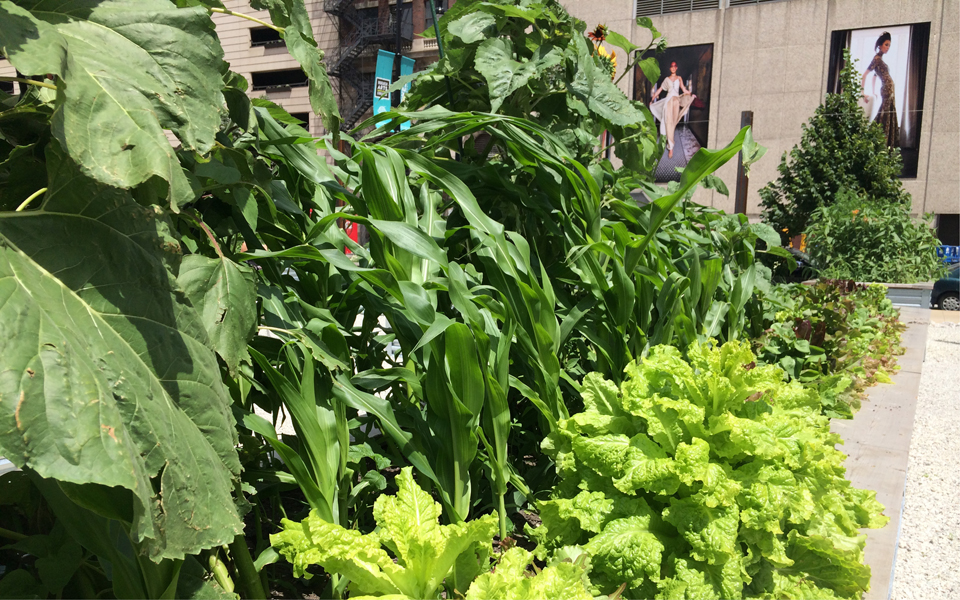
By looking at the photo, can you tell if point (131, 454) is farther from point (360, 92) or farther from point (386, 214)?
point (360, 92)

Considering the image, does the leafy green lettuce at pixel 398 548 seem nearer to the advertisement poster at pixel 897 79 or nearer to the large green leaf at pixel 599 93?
the large green leaf at pixel 599 93

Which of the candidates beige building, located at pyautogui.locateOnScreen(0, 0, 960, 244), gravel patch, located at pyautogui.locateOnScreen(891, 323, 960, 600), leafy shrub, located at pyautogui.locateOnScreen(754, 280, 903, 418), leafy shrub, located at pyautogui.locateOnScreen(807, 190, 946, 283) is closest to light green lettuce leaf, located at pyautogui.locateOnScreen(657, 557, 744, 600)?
gravel patch, located at pyautogui.locateOnScreen(891, 323, 960, 600)

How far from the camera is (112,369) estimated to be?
78 centimetres

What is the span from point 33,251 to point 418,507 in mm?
818

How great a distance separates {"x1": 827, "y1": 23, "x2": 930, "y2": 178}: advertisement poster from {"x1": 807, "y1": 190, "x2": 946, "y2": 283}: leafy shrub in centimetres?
1003

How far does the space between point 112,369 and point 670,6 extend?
96.3ft

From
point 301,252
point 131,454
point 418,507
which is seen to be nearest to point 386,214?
point 301,252

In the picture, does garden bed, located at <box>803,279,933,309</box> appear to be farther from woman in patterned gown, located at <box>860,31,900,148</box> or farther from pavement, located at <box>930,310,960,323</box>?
woman in patterned gown, located at <box>860,31,900,148</box>

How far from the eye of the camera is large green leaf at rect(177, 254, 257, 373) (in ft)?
3.81

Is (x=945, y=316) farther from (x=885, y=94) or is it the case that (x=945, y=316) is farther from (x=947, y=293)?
(x=885, y=94)

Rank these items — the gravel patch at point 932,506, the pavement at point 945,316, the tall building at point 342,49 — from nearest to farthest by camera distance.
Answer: the gravel patch at point 932,506, the pavement at point 945,316, the tall building at point 342,49

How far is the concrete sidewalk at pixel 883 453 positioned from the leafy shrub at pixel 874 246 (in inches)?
404

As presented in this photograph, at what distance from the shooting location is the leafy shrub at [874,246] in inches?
567

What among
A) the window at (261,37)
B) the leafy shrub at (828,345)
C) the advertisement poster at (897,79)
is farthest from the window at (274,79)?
the leafy shrub at (828,345)
